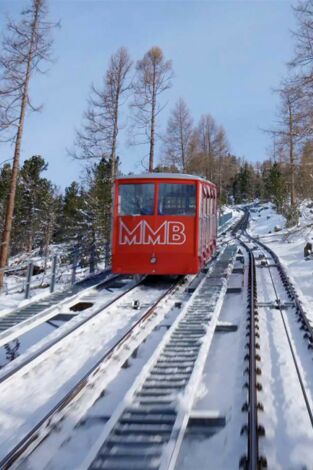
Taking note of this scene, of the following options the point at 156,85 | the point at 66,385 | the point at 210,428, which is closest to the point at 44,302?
the point at 66,385

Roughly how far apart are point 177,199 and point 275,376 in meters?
6.85

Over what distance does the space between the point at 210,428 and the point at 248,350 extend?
212 cm

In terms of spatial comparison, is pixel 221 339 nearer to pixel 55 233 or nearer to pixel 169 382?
pixel 169 382

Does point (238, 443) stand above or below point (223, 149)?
below

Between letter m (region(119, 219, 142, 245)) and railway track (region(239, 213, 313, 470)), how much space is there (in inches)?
134

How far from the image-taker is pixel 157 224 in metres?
11.5

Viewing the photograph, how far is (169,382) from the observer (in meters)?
5.08

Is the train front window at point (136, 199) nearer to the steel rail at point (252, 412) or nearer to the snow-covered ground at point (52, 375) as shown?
Answer: the snow-covered ground at point (52, 375)

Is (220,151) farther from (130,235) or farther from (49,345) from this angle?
(49,345)

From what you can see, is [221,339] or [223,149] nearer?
[221,339]

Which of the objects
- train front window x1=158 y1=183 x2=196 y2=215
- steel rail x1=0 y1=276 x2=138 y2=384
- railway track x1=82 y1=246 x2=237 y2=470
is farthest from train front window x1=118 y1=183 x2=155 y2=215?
railway track x1=82 y1=246 x2=237 y2=470

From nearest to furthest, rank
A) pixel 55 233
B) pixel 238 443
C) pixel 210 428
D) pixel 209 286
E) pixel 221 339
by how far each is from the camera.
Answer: pixel 238 443 < pixel 210 428 < pixel 221 339 < pixel 209 286 < pixel 55 233

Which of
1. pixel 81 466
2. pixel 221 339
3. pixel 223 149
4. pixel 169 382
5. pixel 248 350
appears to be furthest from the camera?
pixel 223 149

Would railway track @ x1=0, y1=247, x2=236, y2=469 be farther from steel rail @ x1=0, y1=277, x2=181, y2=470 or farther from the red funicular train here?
the red funicular train
